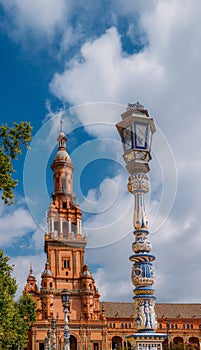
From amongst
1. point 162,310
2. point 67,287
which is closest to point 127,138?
point 67,287

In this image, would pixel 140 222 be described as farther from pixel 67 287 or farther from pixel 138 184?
pixel 67 287

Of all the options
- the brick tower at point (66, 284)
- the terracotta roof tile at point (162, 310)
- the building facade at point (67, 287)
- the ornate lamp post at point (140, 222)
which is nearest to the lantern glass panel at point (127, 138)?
the ornate lamp post at point (140, 222)

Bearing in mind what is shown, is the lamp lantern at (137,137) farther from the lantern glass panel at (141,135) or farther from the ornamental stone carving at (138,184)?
the ornamental stone carving at (138,184)

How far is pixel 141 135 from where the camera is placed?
11.6 m

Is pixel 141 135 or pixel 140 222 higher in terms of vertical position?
pixel 141 135

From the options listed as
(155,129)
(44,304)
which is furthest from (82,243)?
(155,129)

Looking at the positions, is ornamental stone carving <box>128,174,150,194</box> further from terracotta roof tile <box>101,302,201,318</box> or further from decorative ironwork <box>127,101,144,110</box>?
terracotta roof tile <box>101,302,201,318</box>

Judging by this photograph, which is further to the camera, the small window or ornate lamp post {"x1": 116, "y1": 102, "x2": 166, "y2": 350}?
the small window

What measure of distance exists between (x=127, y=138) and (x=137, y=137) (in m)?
0.30

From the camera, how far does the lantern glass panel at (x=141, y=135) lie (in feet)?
37.9

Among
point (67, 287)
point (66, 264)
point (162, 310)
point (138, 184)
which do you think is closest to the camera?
point (138, 184)

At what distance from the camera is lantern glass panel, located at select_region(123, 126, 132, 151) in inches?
458

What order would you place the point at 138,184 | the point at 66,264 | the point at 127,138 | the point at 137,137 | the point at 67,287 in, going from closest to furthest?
the point at 138,184 → the point at 137,137 → the point at 127,138 → the point at 67,287 → the point at 66,264

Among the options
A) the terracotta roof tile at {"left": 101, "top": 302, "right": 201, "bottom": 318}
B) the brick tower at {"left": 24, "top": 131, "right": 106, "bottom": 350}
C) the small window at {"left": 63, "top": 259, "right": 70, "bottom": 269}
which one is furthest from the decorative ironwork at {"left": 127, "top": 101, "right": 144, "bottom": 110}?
the terracotta roof tile at {"left": 101, "top": 302, "right": 201, "bottom": 318}
